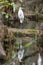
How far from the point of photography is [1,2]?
4859 millimetres

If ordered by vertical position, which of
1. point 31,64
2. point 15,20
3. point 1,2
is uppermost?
point 1,2

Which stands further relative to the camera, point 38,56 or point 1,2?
point 1,2

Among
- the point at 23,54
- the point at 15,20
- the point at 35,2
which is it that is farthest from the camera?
the point at 35,2

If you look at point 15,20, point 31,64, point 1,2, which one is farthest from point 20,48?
point 1,2

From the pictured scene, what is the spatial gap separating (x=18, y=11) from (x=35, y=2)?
51 centimetres

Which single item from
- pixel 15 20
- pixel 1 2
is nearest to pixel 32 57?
pixel 15 20

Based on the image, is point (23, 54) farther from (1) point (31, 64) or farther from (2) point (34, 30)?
(2) point (34, 30)

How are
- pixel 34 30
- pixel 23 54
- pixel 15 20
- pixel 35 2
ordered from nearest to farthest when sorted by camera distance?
pixel 23 54 → pixel 34 30 → pixel 15 20 → pixel 35 2

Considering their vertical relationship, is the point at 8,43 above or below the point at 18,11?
below

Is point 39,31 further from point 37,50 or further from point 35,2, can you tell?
point 35,2

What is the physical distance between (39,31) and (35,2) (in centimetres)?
102

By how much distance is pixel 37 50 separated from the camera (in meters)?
4.18

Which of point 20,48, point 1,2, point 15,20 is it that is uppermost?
point 1,2

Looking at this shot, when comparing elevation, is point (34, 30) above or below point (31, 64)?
above
